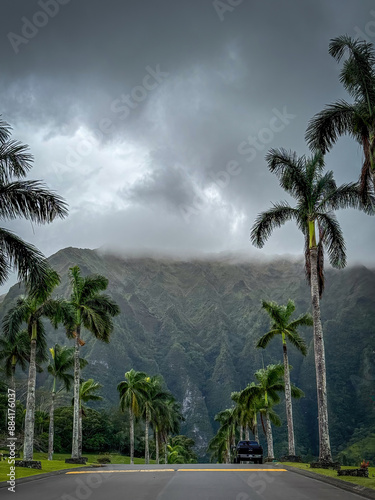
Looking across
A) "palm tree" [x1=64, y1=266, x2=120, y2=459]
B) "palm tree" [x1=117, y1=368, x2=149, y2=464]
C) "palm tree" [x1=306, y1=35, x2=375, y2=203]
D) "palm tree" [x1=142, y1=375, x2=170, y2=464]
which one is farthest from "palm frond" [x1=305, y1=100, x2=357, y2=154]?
"palm tree" [x1=142, y1=375, x2=170, y2=464]

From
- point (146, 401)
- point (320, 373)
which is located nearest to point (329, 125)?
point (320, 373)

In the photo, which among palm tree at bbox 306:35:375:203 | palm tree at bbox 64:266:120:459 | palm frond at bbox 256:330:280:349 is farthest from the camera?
palm frond at bbox 256:330:280:349

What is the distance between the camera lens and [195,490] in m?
12.1

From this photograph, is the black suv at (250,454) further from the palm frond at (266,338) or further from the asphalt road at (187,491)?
Result: the asphalt road at (187,491)

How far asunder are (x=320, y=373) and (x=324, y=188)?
918 cm

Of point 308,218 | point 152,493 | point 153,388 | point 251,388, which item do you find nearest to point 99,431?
point 153,388

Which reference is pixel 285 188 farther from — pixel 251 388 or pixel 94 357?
pixel 94 357

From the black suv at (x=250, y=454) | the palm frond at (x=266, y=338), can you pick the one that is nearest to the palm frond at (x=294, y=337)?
the palm frond at (x=266, y=338)

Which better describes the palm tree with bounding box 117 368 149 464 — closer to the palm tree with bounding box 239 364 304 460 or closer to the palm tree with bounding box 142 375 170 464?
the palm tree with bounding box 142 375 170 464

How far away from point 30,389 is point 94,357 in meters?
178

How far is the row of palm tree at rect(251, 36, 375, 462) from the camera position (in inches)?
693

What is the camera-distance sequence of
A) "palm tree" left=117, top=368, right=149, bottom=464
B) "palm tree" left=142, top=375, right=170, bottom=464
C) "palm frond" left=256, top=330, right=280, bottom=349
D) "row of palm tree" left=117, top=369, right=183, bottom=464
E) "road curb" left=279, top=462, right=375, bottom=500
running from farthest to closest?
"palm tree" left=142, top=375, right=170, bottom=464
"row of palm tree" left=117, top=369, right=183, bottom=464
"palm tree" left=117, top=368, right=149, bottom=464
"palm frond" left=256, top=330, right=280, bottom=349
"road curb" left=279, top=462, right=375, bottom=500

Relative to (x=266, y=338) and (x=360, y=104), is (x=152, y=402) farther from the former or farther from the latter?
(x=360, y=104)

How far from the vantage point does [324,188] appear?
80.1ft
